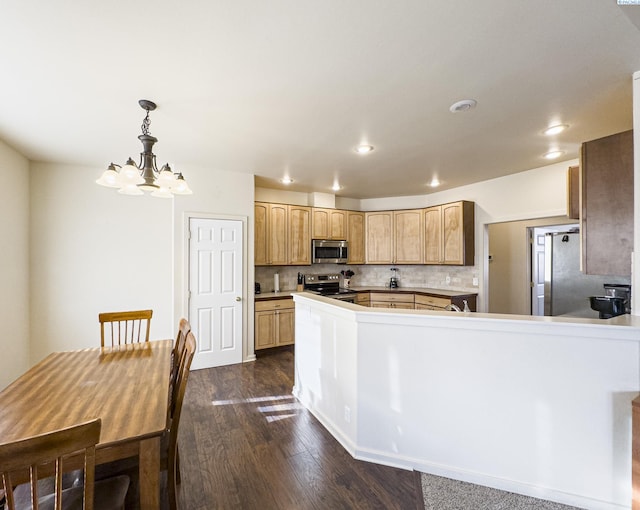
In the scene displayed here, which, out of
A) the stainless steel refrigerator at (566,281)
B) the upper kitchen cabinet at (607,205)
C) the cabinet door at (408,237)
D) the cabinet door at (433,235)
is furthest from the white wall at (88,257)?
the stainless steel refrigerator at (566,281)

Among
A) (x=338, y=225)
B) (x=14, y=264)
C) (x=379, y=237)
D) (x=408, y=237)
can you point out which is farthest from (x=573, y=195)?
(x=14, y=264)

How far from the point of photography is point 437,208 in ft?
16.2

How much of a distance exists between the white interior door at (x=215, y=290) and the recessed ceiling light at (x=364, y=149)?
1.96 meters

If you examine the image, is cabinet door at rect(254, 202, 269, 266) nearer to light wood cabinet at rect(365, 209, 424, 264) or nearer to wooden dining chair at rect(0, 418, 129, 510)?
light wood cabinet at rect(365, 209, 424, 264)

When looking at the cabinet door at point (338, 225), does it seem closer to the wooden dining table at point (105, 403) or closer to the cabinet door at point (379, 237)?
the cabinet door at point (379, 237)

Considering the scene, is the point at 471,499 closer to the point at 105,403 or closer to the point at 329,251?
the point at 105,403

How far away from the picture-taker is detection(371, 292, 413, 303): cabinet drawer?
5027 millimetres

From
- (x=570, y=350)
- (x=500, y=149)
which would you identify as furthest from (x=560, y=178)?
(x=570, y=350)

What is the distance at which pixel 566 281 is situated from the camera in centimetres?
544

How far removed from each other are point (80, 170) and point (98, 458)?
12.7 feet

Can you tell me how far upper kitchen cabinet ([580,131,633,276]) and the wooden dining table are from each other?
2.83m

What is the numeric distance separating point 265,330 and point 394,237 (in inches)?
116

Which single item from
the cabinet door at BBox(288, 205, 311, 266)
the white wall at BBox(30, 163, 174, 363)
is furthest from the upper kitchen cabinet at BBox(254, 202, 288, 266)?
the white wall at BBox(30, 163, 174, 363)

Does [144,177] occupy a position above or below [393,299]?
above
